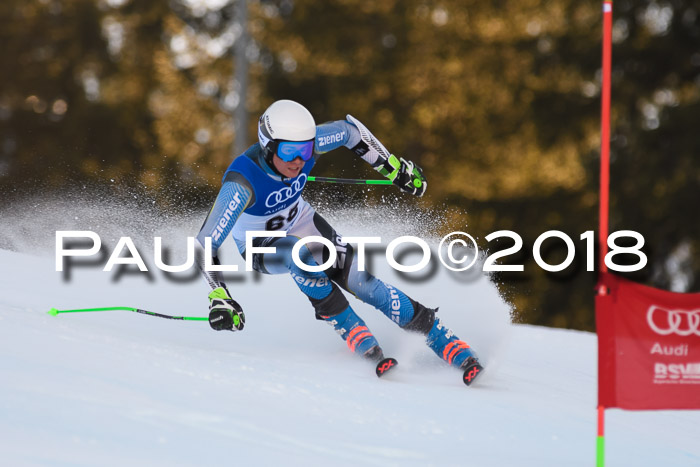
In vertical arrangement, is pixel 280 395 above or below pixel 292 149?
below

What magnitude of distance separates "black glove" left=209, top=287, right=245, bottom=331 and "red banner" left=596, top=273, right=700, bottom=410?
172 cm

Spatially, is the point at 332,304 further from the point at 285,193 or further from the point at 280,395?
the point at 280,395

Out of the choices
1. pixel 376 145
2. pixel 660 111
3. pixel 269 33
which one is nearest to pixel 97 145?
pixel 269 33

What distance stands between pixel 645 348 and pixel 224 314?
194cm

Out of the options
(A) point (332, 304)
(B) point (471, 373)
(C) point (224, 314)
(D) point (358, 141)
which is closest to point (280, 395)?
(C) point (224, 314)

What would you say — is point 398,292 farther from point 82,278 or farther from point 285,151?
point 82,278

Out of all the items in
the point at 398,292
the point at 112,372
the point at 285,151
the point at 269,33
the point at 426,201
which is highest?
the point at 269,33

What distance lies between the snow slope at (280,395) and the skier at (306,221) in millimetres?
257

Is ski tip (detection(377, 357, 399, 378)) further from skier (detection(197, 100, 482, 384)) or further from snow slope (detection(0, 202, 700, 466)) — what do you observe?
skier (detection(197, 100, 482, 384))

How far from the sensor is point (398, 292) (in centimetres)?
540

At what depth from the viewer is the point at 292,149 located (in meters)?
4.97

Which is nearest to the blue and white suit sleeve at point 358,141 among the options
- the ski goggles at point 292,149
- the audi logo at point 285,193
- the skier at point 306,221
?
the skier at point 306,221

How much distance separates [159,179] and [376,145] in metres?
12.0

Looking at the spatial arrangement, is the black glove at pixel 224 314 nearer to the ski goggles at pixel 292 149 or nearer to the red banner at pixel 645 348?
the ski goggles at pixel 292 149
